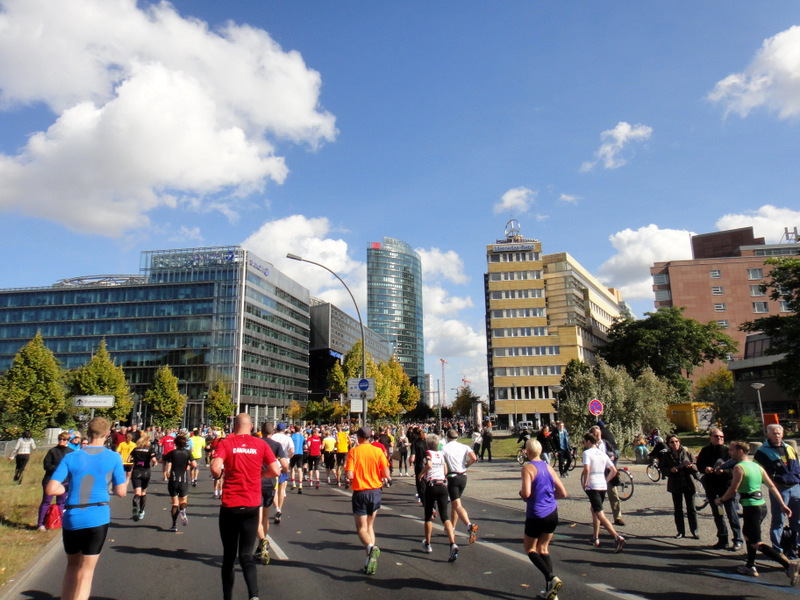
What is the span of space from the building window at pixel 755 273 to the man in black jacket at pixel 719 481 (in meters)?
87.3

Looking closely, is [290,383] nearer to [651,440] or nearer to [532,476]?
[651,440]

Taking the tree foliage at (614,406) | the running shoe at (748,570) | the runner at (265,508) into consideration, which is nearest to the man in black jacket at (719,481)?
the running shoe at (748,570)

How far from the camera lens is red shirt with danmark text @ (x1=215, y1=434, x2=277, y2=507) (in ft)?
19.2

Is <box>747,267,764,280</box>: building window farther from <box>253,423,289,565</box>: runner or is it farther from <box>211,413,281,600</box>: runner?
<box>211,413,281,600</box>: runner

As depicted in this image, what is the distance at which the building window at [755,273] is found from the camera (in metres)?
82.3

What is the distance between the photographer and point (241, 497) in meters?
5.85

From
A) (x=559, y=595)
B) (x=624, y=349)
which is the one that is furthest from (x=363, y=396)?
(x=624, y=349)

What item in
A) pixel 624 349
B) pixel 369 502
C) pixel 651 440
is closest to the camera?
pixel 369 502

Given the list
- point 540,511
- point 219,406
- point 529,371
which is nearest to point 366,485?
point 540,511

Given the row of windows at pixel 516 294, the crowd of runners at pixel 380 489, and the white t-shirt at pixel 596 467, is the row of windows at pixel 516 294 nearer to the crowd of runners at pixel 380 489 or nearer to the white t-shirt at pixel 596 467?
the crowd of runners at pixel 380 489

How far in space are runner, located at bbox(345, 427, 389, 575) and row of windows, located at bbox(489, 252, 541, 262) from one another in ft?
231

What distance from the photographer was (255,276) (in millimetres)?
91938

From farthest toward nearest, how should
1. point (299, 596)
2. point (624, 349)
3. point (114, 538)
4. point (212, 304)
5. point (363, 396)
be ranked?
1. point (212, 304)
2. point (624, 349)
3. point (363, 396)
4. point (114, 538)
5. point (299, 596)

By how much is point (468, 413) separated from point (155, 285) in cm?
6955
